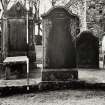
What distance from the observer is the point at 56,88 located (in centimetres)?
560

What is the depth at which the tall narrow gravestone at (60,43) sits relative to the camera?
19.1 feet

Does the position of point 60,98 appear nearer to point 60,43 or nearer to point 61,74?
point 61,74

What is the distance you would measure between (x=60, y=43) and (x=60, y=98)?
1.61 meters

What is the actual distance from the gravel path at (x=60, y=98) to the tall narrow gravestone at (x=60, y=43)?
650 millimetres

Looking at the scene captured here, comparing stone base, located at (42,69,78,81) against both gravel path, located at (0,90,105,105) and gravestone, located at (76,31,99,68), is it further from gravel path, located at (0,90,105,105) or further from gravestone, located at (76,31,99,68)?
gravestone, located at (76,31,99,68)

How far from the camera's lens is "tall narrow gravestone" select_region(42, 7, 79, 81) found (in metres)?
5.83

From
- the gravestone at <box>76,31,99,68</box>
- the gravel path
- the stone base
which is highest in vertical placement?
the gravestone at <box>76,31,99,68</box>

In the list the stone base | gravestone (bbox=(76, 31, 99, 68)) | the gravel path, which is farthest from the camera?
gravestone (bbox=(76, 31, 99, 68))

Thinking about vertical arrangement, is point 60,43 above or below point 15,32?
below

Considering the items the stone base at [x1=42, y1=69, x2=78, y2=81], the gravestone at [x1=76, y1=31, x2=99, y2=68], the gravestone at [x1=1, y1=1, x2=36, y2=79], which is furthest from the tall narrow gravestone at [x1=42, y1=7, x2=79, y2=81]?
the gravestone at [x1=76, y1=31, x2=99, y2=68]

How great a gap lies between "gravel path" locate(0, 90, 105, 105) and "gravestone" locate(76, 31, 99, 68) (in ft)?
10.0

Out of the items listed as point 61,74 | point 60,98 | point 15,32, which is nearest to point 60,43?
point 61,74

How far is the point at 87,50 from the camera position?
839cm

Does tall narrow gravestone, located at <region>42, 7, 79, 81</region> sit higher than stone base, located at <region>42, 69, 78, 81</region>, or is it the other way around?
tall narrow gravestone, located at <region>42, 7, 79, 81</region>
